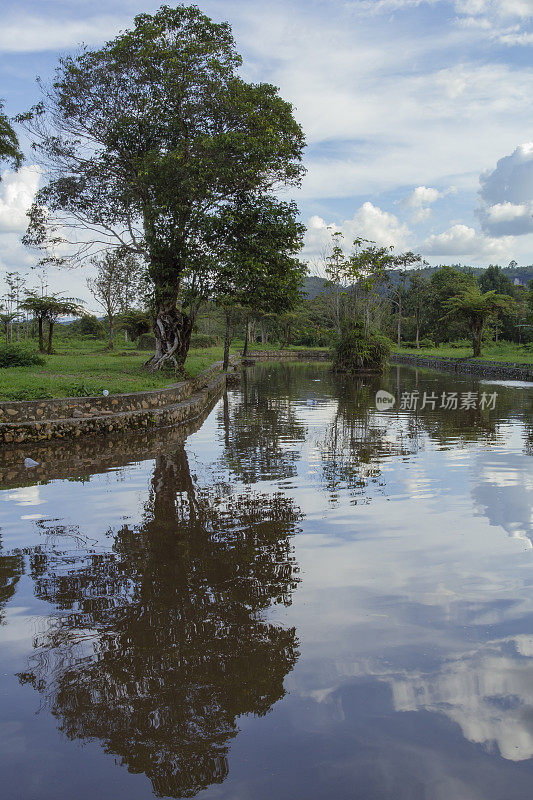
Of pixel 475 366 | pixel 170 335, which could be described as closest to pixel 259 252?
pixel 170 335

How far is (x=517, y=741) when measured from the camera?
3285mm

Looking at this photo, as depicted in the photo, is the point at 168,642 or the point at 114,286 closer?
the point at 168,642

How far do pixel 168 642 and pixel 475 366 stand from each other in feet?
113

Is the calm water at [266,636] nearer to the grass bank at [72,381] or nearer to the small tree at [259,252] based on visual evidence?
the grass bank at [72,381]

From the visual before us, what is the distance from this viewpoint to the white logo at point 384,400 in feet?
62.0

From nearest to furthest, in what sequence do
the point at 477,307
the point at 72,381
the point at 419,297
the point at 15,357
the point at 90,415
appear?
1. the point at 90,415
2. the point at 72,381
3. the point at 15,357
4. the point at 477,307
5. the point at 419,297

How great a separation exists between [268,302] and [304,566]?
15.9 meters

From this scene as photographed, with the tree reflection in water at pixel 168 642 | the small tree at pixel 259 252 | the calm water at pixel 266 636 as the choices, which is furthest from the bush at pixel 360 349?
the tree reflection in water at pixel 168 642

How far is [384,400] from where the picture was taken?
21.0 meters

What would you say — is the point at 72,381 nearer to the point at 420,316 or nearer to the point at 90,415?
the point at 90,415

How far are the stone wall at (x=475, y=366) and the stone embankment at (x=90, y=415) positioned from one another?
20.2 meters

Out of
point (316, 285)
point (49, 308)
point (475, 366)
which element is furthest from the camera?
point (316, 285)

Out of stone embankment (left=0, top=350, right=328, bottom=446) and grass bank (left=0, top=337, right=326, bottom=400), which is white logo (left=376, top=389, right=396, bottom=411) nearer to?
stone embankment (left=0, top=350, right=328, bottom=446)

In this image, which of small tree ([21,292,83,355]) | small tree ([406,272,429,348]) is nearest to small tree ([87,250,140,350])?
small tree ([21,292,83,355])
